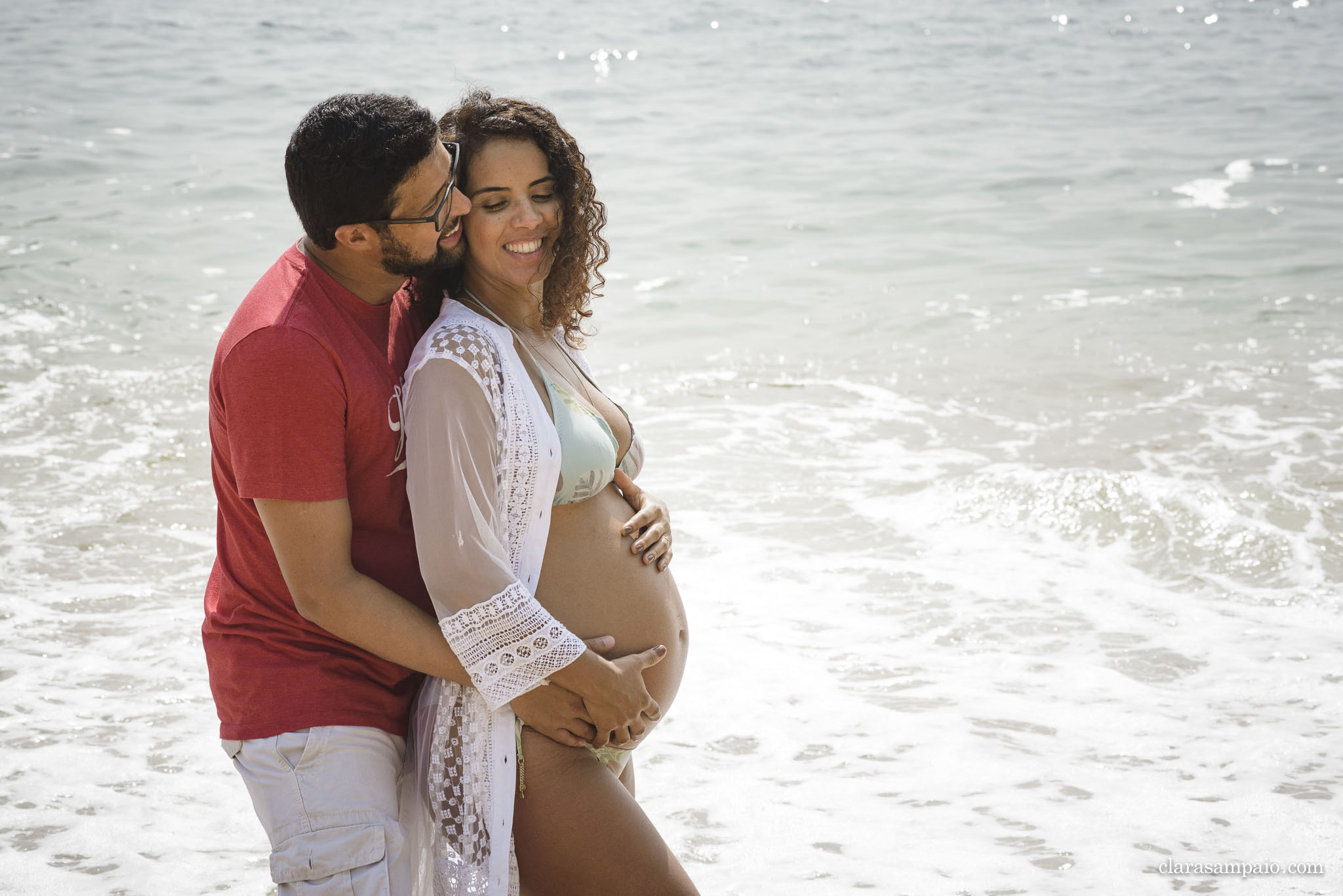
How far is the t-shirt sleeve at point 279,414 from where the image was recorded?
2119 millimetres

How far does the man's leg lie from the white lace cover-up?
0.13 m

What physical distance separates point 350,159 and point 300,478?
1.95ft

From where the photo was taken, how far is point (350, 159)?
2.21 metres

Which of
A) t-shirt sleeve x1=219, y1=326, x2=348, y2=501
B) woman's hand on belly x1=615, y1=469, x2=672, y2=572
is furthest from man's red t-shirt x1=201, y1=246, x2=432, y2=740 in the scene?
woman's hand on belly x1=615, y1=469, x2=672, y2=572

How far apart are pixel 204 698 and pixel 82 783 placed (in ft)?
2.04

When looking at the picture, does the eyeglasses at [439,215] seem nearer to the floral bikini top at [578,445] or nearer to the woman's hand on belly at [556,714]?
the floral bikini top at [578,445]

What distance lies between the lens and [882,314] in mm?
9711

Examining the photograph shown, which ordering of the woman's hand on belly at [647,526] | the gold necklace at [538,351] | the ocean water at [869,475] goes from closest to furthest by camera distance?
the gold necklace at [538,351] < the woman's hand on belly at [647,526] < the ocean water at [869,475]

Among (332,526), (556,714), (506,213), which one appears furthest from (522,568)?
(506,213)

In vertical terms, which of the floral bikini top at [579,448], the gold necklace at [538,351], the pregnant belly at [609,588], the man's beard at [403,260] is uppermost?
the man's beard at [403,260]

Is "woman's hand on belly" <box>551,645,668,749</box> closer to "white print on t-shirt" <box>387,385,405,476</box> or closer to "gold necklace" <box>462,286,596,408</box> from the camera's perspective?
"white print on t-shirt" <box>387,385,405,476</box>

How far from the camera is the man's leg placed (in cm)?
222

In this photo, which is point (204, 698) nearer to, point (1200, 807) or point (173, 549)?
point (173, 549)

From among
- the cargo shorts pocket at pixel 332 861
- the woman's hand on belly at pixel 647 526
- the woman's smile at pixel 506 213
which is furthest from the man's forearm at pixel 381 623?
the woman's smile at pixel 506 213
